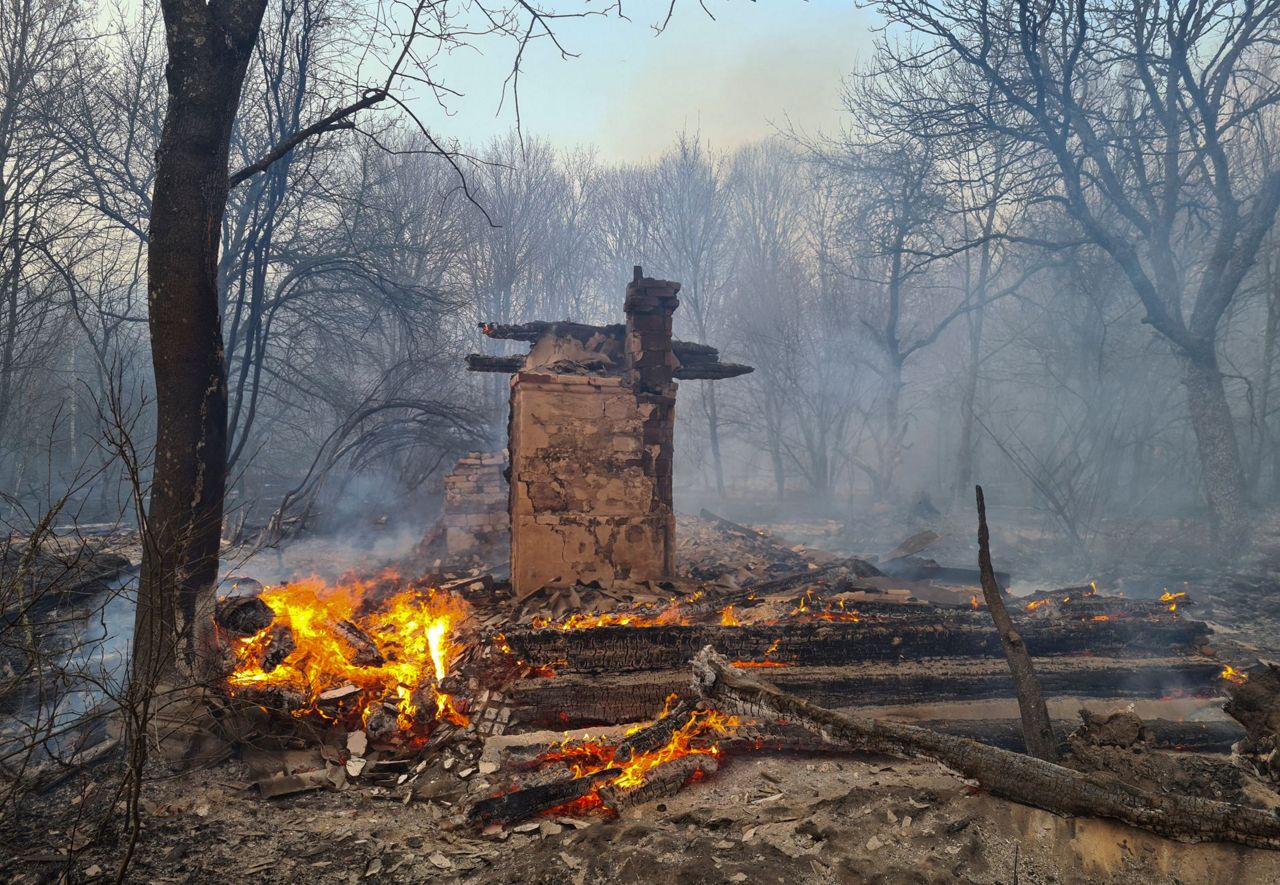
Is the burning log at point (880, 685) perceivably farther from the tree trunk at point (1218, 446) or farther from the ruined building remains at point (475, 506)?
the ruined building remains at point (475, 506)

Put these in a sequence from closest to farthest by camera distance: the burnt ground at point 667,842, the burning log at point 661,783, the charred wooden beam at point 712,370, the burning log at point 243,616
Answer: the burnt ground at point 667,842
the burning log at point 661,783
the burning log at point 243,616
the charred wooden beam at point 712,370

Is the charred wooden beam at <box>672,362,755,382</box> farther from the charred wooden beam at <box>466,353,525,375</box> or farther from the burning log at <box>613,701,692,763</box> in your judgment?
the burning log at <box>613,701,692,763</box>

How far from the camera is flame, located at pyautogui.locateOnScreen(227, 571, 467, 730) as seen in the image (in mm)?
5164

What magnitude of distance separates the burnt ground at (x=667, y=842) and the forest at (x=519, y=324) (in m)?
0.08

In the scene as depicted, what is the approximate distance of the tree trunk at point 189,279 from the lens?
4.57 meters

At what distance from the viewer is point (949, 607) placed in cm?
684

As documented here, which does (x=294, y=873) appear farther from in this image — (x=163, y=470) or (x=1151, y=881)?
(x=1151, y=881)

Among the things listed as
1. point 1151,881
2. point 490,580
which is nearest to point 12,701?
point 490,580

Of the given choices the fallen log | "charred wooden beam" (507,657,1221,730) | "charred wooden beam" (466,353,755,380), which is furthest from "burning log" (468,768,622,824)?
"charred wooden beam" (466,353,755,380)

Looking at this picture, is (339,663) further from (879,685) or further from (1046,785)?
(1046,785)

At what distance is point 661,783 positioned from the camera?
164 inches

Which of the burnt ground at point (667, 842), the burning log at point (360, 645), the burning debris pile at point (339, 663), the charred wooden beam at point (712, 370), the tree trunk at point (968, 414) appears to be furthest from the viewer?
the tree trunk at point (968, 414)

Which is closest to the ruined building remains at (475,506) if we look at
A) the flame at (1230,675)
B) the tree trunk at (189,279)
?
the tree trunk at (189,279)

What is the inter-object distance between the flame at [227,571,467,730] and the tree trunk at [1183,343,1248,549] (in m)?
11.7
